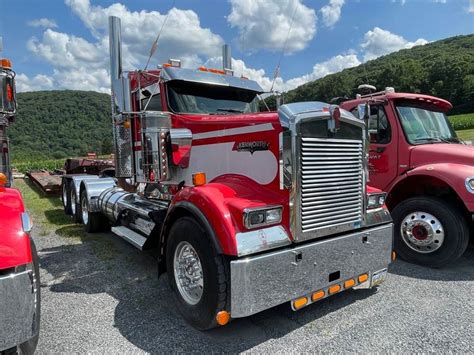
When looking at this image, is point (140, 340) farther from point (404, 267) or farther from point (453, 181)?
point (453, 181)

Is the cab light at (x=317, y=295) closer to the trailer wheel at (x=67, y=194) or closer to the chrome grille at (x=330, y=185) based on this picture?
the chrome grille at (x=330, y=185)

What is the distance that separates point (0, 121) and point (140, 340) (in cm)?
275

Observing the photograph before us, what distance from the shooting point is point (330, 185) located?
11.2 ft

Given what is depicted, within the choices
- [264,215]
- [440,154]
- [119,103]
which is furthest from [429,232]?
[119,103]

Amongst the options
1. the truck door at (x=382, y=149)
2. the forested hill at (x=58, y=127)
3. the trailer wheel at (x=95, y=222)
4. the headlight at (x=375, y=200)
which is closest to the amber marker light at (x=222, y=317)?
the headlight at (x=375, y=200)

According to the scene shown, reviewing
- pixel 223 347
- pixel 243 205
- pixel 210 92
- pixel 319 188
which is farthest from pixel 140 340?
pixel 210 92

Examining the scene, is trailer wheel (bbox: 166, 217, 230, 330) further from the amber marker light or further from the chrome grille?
the chrome grille

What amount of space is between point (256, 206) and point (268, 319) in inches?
49.4

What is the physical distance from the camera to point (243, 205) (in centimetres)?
308

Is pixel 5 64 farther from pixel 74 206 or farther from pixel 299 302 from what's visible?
pixel 74 206

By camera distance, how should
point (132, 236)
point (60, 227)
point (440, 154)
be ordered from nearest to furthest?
point (132, 236)
point (440, 154)
point (60, 227)

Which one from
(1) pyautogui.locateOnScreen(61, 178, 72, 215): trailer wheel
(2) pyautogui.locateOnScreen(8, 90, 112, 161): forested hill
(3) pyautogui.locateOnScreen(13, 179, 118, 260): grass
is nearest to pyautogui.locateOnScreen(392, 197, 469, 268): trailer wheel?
(3) pyautogui.locateOnScreen(13, 179, 118, 260): grass

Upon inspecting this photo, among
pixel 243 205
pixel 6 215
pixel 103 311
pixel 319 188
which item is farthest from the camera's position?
pixel 103 311

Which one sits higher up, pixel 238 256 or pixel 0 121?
pixel 0 121
